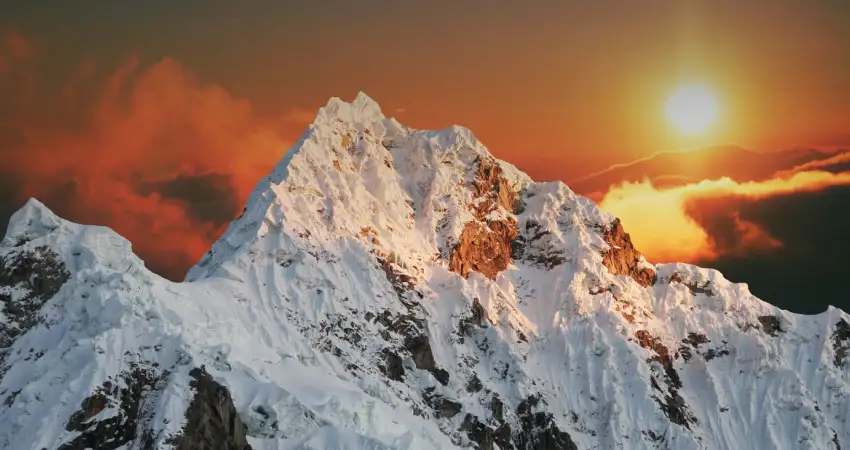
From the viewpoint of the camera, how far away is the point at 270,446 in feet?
643

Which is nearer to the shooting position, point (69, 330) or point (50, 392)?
point (50, 392)

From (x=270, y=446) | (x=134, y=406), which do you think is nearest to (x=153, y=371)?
(x=134, y=406)

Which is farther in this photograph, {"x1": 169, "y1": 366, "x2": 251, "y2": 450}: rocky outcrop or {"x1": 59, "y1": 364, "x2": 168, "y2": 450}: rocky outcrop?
{"x1": 169, "y1": 366, "x2": 251, "y2": 450}: rocky outcrop

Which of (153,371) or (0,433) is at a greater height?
(153,371)

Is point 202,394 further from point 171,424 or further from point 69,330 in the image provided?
point 69,330

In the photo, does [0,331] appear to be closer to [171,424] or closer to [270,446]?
[171,424]

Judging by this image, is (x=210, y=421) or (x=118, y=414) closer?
(x=118, y=414)

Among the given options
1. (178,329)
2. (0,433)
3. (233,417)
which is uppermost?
(178,329)

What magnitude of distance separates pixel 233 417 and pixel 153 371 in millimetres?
16289

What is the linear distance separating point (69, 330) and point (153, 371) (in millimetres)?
17502

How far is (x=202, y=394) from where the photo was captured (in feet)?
624

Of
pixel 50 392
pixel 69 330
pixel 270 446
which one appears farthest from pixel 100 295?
pixel 270 446

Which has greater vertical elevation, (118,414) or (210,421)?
(210,421)

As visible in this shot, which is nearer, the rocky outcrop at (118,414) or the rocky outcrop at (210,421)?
the rocky outcrop at (118,414)
